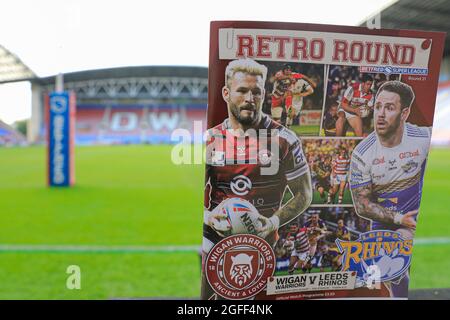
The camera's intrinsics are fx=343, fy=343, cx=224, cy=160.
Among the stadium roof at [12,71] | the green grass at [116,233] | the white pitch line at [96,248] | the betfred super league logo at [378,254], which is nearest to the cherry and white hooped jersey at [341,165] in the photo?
the betfred super league logo at [378,254]

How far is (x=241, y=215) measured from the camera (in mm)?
1224

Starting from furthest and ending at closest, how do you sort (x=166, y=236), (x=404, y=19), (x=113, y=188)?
(x=404, y=19) < (x=113, y=188) < (x=166, y=236)

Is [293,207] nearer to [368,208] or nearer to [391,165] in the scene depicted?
[368,208]

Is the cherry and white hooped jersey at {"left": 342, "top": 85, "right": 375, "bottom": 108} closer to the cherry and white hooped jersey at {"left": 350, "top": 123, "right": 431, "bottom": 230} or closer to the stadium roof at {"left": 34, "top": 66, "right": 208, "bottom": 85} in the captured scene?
the cherry and white hooped jersey at {"left": 350, "top": 123, "right": 431, "bottom": 230}

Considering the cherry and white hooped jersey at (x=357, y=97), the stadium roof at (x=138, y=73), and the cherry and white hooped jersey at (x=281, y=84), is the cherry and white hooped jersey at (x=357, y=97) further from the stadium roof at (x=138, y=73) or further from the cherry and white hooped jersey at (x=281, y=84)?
the stadium roof at (x=138, y=73)

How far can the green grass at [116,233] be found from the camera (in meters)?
2.67

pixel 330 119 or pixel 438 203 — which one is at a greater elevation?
pixel 330 119

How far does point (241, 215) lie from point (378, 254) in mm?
588

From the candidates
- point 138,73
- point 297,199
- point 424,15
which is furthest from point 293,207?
point 138,73

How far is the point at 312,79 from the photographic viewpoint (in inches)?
47.1

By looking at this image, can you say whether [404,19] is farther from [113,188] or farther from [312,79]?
[312,79]

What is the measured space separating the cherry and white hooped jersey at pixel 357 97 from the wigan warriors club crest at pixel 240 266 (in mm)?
597
